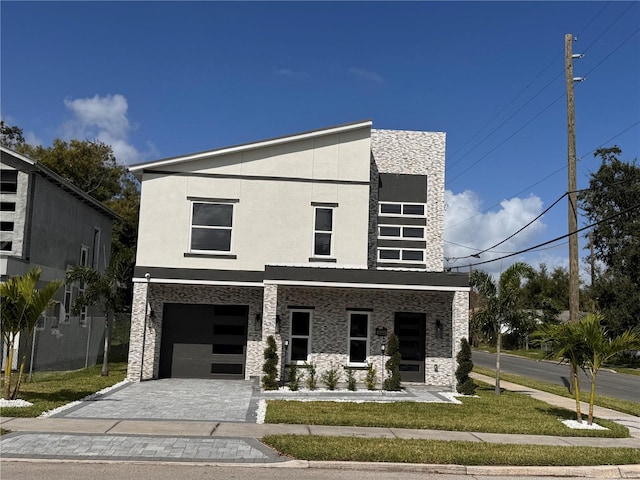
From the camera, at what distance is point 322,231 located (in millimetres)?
19125

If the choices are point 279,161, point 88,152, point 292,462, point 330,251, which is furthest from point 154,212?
point 88,152

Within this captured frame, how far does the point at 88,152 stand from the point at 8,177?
904 inches

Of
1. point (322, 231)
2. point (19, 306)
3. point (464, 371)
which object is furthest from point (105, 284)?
point (464, 371)

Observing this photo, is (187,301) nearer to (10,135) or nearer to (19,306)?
(19,306)

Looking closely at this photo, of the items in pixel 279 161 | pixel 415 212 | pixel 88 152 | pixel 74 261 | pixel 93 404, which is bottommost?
pixel 93 404

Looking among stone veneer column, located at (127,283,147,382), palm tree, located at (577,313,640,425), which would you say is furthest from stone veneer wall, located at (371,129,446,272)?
stone veneer column, located at (127,283,147,382)

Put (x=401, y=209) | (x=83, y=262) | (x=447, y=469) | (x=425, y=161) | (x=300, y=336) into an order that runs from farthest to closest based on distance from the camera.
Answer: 1. (x=83, y=262)
2. (x=425, y=161)
3. (x=401, y=209)
4. (x=300, y=336)
5. (x=447, y=469)

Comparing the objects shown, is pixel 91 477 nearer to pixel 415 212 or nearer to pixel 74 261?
pixel 415 212

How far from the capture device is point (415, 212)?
2091 cm

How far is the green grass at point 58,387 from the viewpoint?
12.0m

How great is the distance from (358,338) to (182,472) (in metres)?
11.2

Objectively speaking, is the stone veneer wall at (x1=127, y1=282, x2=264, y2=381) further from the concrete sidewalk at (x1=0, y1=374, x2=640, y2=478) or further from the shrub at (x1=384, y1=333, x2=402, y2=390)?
the concrete sidewalk at (x1=0, y1=374, x2=640, y2=478)

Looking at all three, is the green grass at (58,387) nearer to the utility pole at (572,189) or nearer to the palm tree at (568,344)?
the palm tree at (568,344)

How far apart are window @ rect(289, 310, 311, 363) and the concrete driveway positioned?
161 centimetres
